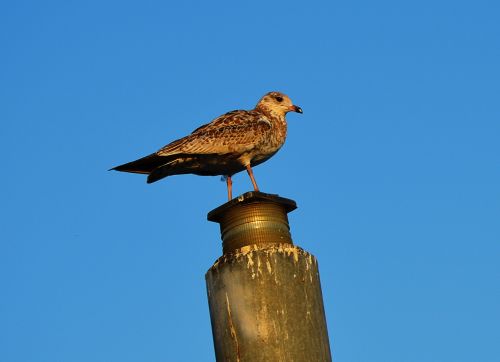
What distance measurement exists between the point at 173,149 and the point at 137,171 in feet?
2.33

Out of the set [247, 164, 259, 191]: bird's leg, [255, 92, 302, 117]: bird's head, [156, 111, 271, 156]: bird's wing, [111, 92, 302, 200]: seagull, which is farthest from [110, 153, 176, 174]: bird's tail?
[255, 92, 302, 117]: bird's head

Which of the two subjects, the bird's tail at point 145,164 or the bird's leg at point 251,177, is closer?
the bird's tail at point 145,164

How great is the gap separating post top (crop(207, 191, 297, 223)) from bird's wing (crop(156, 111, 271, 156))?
3.29 m

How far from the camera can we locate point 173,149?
9.00m

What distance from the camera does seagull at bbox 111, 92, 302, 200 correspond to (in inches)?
353

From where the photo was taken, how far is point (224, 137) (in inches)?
377

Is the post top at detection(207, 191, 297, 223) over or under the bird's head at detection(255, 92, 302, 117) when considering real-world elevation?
under

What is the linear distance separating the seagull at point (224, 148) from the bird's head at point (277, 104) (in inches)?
17.3

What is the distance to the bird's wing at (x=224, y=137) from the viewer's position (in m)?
9.24

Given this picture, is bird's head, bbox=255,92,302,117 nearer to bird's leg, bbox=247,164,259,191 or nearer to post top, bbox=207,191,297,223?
bird's leg, bbox=247,164,259,191

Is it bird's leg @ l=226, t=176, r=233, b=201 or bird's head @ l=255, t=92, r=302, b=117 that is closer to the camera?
bird's leg @ l=226, t=176, r=233, b=201

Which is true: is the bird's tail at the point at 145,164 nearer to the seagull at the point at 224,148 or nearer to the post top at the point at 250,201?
the seagull at the point at 224,148

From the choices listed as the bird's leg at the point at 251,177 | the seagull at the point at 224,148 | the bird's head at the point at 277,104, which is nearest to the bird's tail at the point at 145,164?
the seagull at the point at 224,148

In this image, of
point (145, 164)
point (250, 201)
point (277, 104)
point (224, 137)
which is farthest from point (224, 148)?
point (250, 201)
